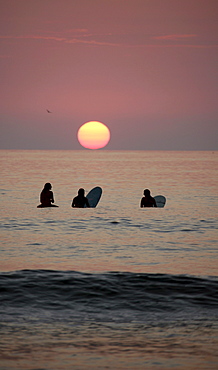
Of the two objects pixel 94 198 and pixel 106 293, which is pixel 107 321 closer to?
pixel 106 293

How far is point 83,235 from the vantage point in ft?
70.2

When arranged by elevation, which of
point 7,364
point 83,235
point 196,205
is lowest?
point 7,364

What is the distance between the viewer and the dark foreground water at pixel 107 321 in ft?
26.9

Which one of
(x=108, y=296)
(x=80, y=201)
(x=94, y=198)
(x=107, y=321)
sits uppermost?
(x=94, y=198)

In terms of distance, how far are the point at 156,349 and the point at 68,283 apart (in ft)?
15.1

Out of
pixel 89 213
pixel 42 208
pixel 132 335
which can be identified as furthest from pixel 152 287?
pixel 42 208

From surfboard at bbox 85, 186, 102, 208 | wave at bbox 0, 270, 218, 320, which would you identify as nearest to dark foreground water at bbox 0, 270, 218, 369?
wave at bbox 0, 270, 218, 320

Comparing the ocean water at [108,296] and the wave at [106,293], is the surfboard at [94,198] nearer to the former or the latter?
the ocean water at [108,296]

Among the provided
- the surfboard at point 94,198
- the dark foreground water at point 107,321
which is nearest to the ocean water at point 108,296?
the dark foreground water at point 107,321

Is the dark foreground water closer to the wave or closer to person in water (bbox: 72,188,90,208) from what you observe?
the wave

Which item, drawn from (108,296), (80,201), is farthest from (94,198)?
(108,296)

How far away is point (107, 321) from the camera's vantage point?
10.0m

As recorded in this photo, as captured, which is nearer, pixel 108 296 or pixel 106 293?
pixel 108 296

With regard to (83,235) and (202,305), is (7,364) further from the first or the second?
(83,235)
